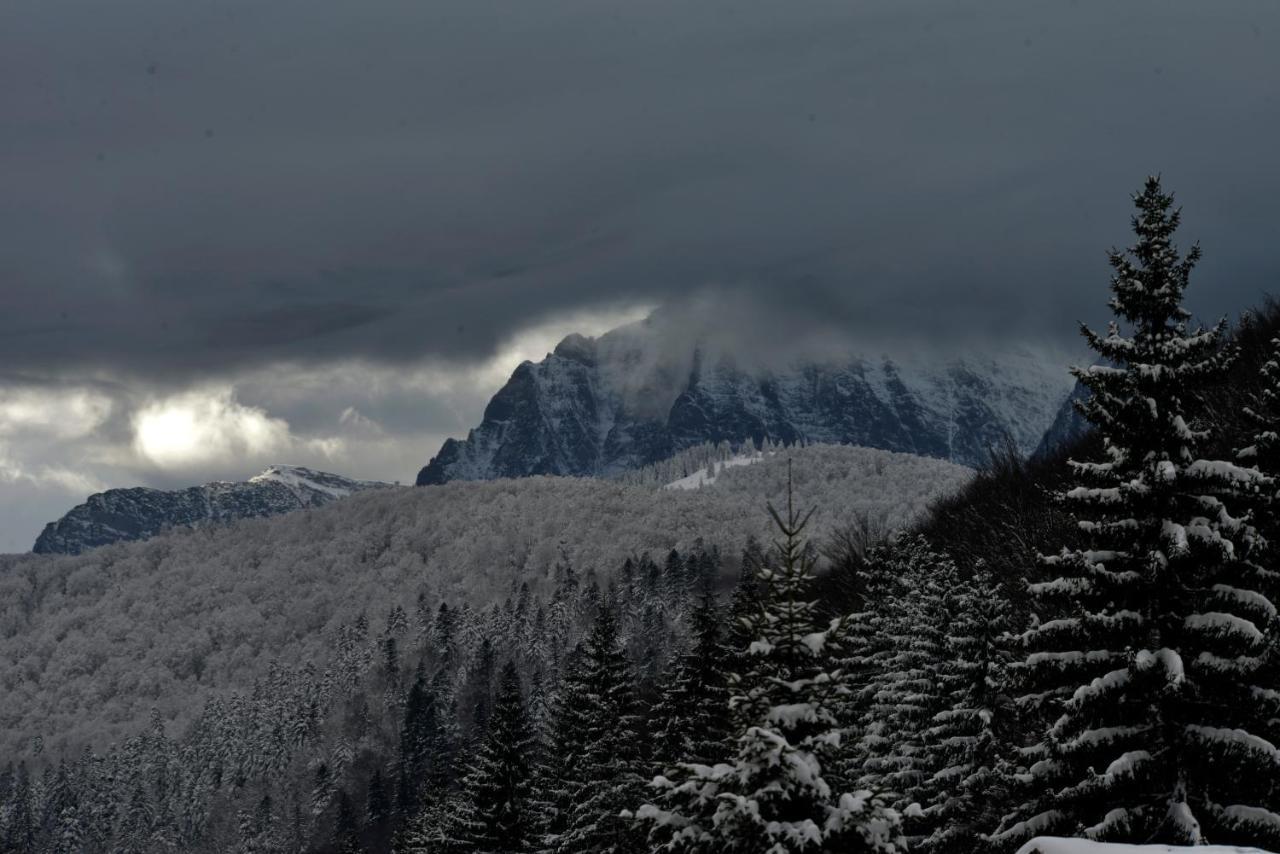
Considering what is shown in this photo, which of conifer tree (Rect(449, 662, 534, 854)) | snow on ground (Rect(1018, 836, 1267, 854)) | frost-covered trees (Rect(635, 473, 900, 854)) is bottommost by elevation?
conifer tree (Rect(449, 662, 534, 854))

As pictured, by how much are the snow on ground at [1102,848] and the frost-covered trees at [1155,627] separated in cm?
380

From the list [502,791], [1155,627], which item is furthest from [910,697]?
[502,791]

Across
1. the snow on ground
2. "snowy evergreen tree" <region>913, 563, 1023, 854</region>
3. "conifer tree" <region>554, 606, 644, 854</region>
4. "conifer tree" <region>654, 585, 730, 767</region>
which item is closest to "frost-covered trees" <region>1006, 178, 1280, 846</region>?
the snow on ground

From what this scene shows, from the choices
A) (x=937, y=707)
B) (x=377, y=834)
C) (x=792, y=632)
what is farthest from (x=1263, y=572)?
(x=377, y=834)

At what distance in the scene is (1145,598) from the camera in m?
18.7

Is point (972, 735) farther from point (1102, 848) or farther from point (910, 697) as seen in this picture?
point (1102, 848)

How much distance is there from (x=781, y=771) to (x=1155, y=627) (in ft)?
22.3

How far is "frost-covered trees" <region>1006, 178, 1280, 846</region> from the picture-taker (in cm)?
1789

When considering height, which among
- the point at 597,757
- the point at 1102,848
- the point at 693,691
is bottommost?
the point at 597,757

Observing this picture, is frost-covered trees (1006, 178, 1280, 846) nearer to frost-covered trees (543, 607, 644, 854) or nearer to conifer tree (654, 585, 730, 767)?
conifer tree (654, 585, 730, 767)

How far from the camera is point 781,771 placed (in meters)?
15.6

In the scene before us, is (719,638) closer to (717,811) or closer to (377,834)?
(717,811)

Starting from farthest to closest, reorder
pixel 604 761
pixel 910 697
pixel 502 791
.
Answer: pixel 502 791 < pixel 604 761 < pixel 910 697

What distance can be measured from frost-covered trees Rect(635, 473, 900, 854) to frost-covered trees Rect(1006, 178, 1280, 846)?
450 centimetres
